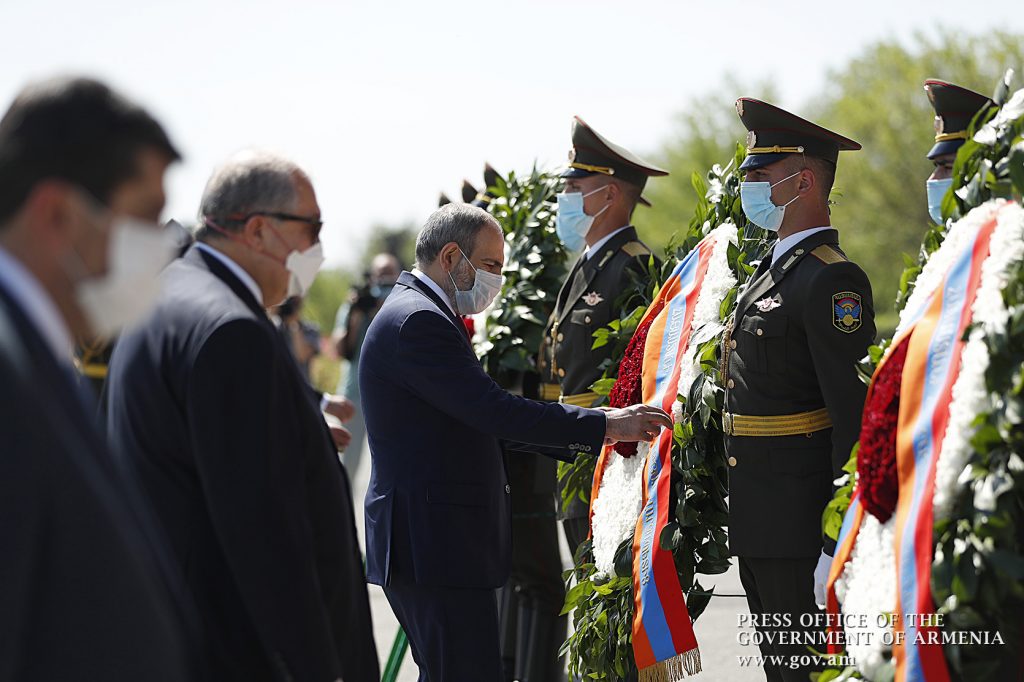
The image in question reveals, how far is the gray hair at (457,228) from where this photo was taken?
4445mm

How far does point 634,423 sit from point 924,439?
1.46 meters

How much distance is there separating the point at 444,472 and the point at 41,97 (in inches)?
97.1

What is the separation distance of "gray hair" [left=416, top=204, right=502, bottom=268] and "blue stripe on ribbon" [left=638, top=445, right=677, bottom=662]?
3.56 feet

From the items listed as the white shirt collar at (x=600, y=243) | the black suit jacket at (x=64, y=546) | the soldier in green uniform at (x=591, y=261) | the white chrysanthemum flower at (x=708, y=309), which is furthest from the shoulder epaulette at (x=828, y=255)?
the black suit jacket at (x=64, y=546)

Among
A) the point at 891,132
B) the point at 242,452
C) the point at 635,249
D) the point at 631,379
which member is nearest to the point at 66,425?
the point at 242,452

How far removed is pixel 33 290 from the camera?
1.73 m

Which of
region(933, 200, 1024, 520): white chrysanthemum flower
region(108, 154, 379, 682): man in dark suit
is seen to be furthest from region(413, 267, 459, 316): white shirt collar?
region(933, 200, 1024, 520): white chrysanthemum flower

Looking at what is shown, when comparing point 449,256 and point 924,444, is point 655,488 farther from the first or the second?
point 924,444

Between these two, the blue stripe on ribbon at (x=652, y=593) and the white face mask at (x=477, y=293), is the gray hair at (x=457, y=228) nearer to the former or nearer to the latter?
the white face mask at (x=477, y=293)

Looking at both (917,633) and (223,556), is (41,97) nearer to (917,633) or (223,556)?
(223,556)

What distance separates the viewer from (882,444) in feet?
10.5

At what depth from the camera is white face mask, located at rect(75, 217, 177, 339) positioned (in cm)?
189

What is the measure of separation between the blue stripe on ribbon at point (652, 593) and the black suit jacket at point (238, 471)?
5.92 ft

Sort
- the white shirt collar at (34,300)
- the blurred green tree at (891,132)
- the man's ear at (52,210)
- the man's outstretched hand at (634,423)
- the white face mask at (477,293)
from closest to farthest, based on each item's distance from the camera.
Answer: the white shirt collar at (34,300) < the man's ear at (52,210) < the man's outstretched hand at (634,423) < the white face mask at (477,293) < the blurred green tree at (891,132)
